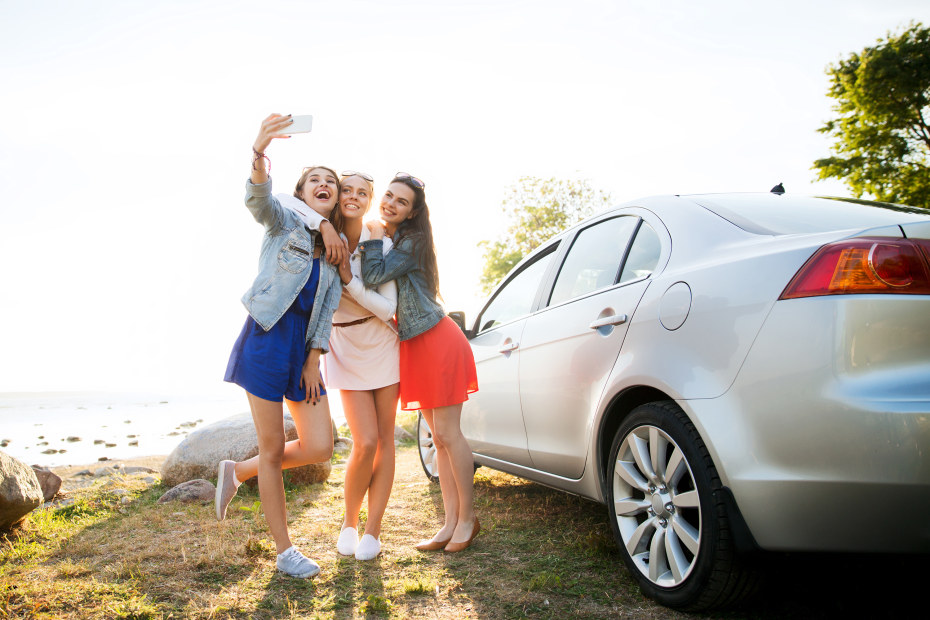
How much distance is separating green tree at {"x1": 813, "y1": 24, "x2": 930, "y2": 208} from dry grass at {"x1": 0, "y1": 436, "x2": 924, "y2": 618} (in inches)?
742

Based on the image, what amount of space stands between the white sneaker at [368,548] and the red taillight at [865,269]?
7.53 ft

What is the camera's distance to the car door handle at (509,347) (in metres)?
3.73

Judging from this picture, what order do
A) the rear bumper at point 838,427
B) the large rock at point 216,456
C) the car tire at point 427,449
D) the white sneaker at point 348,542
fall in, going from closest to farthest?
1. the rear bumper at point 838,427
2. the white sneaker at point 348,542
3. the car tire at point 427,449
4. the large rock at point 216,456

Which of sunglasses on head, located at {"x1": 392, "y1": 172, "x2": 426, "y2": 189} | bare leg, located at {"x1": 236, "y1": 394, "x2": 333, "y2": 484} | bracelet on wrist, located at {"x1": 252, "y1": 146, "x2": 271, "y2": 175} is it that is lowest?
bare leg, located at {"x1": 236, "y1": 394, "x2": 333, "y2": 484}

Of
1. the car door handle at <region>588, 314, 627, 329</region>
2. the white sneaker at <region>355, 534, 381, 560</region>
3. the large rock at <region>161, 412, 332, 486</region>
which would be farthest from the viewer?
the large rock at <region>161, 412, 332, 486</region>

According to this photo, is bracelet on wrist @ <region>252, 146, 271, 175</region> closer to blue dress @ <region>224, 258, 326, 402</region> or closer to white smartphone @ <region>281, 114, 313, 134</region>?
white smartphone @ <region>281, 114, 313, 134</region>

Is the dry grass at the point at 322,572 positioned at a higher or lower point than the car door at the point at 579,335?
lower

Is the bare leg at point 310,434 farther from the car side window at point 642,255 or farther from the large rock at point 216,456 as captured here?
the large rock at point 216,456

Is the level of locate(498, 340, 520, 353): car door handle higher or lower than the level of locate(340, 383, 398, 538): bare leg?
higher

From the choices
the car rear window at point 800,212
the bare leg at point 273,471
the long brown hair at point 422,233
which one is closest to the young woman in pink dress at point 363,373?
the long brown hair at point 422,233

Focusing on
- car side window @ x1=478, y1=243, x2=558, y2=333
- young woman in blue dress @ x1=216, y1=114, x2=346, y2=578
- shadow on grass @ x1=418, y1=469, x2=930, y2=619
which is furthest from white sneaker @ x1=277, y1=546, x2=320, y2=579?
car side window @ x1=478, y1=243, x2=558, y2=333

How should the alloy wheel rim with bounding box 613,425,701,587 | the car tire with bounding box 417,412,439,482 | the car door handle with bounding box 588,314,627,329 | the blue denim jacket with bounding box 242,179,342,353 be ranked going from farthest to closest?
the car tire with bounding box 417,412,439,482 → the blue denim jacket with bounding box 242,179,342,353 → the car door handle with bounding box 588,314,627,329 → the alloy wheel rim with bounding box 613,425,701,587

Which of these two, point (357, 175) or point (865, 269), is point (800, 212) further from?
point (357, 175)

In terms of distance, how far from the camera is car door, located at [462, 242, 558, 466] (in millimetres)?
3719
